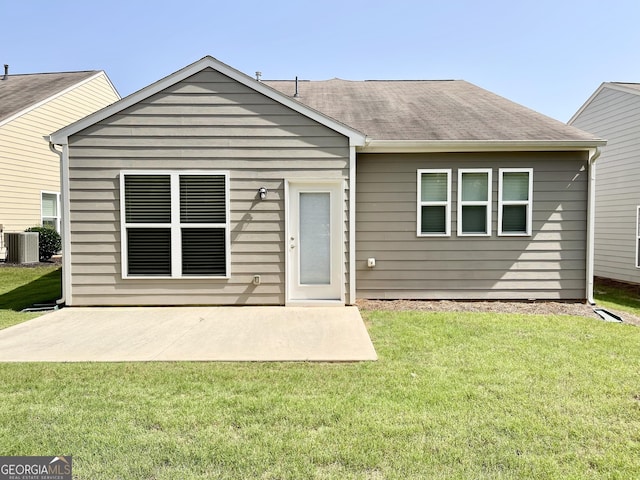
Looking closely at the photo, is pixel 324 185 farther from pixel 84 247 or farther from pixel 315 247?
pixel 84 247

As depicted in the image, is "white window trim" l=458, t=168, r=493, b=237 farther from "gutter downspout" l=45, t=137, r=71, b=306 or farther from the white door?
"gutter downspout" l=45, t=137, r=71, b=306

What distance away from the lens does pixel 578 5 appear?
861 cm

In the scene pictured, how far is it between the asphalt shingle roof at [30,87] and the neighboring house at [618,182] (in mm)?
17480

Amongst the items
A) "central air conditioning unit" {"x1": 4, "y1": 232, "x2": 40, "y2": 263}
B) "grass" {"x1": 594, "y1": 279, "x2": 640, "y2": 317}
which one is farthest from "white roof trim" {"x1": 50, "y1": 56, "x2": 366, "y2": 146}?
"grass" {"x1": 594, "y1": 279, "x2": 640, "y2": 317}

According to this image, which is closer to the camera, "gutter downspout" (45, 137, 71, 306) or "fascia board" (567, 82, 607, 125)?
"gutter downspout" (45, 137, 71, 306)

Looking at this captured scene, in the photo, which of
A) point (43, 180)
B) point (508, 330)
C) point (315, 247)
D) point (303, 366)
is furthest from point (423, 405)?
point (43, 180)

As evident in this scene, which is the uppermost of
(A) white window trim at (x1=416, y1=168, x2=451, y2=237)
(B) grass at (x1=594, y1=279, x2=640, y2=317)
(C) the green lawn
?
(A) white window trim at (x1=416, y1=168, x2=451, y2=237)

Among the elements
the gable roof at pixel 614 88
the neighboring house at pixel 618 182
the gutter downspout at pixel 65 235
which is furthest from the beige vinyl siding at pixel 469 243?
the gable roof at pixel 614 88

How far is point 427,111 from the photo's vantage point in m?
8.58

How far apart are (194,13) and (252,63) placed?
248 cm

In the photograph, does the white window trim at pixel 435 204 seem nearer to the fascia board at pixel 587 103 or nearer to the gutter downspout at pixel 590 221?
the gutter downspout at pixel 590 221

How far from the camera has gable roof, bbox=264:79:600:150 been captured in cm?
716

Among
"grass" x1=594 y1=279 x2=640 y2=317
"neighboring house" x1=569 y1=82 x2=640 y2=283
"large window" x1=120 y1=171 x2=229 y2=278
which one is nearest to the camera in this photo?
"large window" x1=120 y1=171 x2=229 y2=278

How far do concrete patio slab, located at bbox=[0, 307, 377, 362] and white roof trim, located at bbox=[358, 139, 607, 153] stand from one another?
300cm
